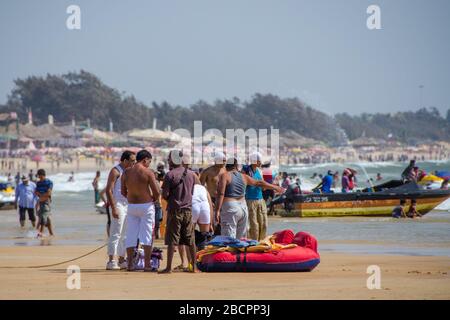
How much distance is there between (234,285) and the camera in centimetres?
1165

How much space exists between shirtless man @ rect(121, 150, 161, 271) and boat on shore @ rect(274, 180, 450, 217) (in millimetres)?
14285

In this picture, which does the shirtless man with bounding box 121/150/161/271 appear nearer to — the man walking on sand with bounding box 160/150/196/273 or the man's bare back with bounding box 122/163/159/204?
the man's bare back with bounding box 122/163/159/204

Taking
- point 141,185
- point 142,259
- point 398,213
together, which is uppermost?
point 141,185

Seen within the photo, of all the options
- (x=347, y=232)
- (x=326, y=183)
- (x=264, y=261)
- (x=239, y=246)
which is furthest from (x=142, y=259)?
(x=326, y=183)

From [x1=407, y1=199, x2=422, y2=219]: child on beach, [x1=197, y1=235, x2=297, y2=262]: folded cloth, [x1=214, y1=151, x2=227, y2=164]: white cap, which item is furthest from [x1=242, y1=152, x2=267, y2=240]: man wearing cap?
[x1=407, y1=199, x2=422, y2=219]: child on beach

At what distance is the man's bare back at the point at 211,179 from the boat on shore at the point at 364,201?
12.3 meters

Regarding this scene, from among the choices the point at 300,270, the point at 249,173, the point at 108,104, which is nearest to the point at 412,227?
the point at 249,173

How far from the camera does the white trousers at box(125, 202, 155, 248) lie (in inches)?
516

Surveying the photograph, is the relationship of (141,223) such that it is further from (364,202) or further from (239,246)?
(364,202)

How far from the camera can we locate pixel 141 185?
1307 centimetres

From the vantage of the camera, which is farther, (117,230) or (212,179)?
(212,179)

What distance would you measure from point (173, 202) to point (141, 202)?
0.42m

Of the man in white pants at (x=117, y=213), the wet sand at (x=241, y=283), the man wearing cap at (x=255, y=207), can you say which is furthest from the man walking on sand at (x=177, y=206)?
the man wearing cap at (x=255, y=207)
